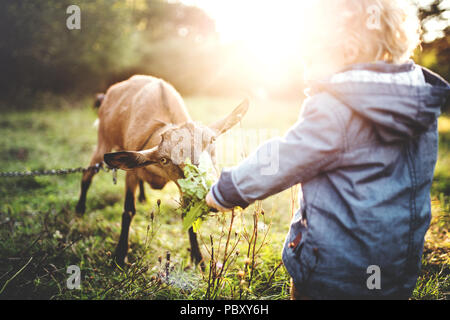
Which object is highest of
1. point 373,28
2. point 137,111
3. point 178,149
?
point 373,28

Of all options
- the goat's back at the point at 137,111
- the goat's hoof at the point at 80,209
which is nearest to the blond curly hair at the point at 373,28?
the goat's back at the point at 137,111

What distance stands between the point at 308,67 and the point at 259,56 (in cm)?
2031

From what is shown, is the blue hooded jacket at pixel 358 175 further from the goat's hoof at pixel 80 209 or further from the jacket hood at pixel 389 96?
the goat's hoof at pixel 80 209

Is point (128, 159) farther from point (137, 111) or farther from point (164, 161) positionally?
point (137, 111)

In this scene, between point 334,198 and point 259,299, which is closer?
point 334,198

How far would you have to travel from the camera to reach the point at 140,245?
3.89 meters

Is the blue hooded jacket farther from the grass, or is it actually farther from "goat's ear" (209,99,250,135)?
"goat's ear" (209,99,250,135)

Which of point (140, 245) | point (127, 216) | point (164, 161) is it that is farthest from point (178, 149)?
point (140, 245)

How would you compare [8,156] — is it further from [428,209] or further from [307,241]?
[428,209]

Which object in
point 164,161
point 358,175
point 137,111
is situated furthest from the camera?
point 137,111

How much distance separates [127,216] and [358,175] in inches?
119

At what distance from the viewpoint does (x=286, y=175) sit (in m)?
1.61

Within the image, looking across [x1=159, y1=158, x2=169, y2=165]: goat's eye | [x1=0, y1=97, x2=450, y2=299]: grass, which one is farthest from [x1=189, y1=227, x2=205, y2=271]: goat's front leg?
[x1=159, y1=158, x2=169, y2=165]: goat's eye
